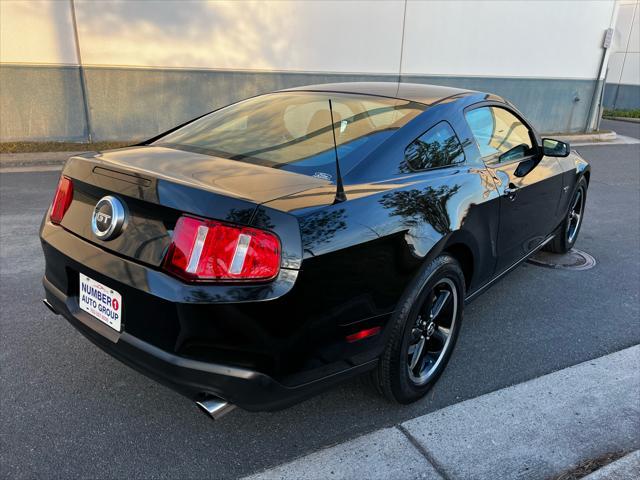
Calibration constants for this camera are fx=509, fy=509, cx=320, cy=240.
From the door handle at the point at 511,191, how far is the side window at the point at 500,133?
0.64 feet

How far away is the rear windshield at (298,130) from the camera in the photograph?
2.45 meters

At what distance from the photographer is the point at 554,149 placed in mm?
3818

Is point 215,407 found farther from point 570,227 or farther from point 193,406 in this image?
point 570,227

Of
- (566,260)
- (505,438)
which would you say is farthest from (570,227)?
(505,438)

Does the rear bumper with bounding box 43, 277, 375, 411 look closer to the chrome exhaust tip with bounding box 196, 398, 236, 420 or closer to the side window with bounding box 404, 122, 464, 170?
the chrome exhaust tip with bounding box 196, 398, 236, 420

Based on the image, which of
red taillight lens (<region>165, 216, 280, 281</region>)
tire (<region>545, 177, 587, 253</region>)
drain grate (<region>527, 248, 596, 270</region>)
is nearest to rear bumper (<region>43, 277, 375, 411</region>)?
red taillight lens (<region>165, 216, 280, 281</region>)

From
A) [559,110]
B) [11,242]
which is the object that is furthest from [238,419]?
[559,110]

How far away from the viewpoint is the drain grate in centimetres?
471

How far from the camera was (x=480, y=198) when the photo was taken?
2871 mm

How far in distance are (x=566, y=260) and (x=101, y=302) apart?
4.26m

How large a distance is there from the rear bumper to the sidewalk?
409 millimetres

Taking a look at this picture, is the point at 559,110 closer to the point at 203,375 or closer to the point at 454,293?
the point at 454,293

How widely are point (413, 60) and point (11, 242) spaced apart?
10175mm

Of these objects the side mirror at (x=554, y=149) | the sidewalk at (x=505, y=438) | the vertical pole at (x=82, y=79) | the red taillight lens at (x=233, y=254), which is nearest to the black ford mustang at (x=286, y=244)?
the red taillight lens at (x=233, y=254)
